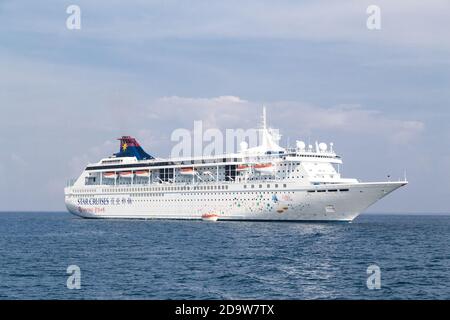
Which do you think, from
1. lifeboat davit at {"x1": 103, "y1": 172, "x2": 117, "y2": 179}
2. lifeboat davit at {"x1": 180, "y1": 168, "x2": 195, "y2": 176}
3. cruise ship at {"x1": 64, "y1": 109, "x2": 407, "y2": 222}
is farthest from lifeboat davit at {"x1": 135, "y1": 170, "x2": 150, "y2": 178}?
lifeboat davit at {"x1": 180, "y1": 168, "x2": 195, "y2": 176}

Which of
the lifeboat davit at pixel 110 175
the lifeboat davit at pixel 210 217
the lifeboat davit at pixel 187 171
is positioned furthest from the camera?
the lifeboat davit at pixel 110 175

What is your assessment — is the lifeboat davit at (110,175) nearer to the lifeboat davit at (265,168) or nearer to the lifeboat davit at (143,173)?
the lifeboat davit at (143,173)

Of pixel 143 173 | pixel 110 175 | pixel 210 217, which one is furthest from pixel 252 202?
pixel 110 175

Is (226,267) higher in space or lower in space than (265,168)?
lower

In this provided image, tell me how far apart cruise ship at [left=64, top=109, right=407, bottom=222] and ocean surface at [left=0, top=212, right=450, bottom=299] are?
462 inches

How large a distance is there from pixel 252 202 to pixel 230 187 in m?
3.86

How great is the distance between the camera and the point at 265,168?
62.0 metres

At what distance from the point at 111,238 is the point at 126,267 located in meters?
17.9

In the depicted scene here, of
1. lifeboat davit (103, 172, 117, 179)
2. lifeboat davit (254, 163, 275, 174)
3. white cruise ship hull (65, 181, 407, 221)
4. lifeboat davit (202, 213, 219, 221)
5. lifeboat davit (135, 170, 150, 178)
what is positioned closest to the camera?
white cruise ship hull (65, 181, 407, 221)

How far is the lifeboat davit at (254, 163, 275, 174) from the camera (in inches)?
2432

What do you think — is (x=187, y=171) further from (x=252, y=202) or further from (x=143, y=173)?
(x=252, y=202)

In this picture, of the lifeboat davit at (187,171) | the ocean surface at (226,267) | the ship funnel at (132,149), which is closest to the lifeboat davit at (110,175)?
the ship funnel at (132,149)

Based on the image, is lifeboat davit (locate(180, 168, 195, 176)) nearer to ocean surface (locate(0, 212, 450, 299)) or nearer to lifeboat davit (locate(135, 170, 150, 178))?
lifeboat davit (locate(135, 170, 150, 178))

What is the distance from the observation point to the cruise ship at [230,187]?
5750 centimetres
